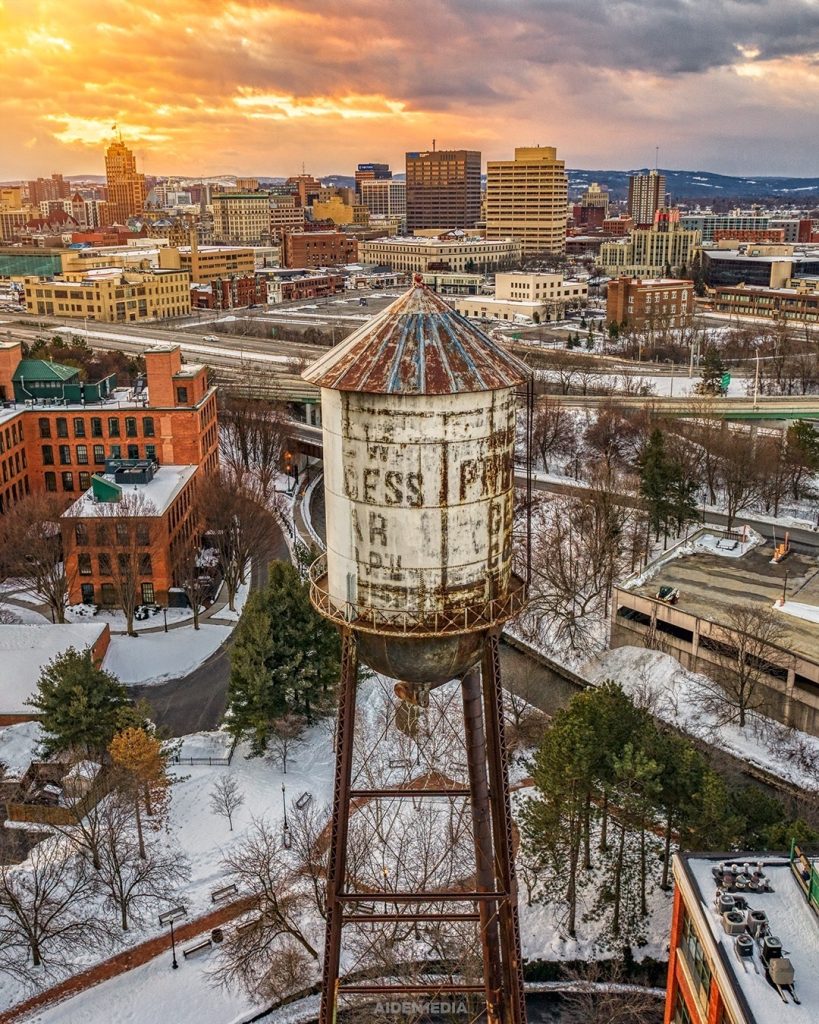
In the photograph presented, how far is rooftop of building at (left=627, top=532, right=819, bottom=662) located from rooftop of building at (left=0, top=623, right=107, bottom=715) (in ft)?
78.1

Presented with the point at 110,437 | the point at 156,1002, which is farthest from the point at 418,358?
the point at 110,437

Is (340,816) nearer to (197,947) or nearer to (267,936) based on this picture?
(267,936)

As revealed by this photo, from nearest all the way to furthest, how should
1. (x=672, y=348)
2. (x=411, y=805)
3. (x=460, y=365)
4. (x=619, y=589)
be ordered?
(x=460, y=365), (x=411, y=805), (x=619, y=589), (x=672, y=348)

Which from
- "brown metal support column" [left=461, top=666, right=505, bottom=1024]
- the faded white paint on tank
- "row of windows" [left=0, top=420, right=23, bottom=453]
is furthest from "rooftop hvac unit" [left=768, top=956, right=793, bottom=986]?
"row of windows" [left=0, top=420, right=23, bottom=453]

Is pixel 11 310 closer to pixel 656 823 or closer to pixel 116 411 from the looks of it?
pixel 116 411

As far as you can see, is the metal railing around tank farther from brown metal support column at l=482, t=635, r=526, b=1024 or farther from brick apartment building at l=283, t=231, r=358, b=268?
brick apartment building at l=283, t=231, r=358, b=268

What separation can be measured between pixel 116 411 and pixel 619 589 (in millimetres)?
29359

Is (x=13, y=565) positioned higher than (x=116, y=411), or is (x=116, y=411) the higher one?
(x=116, y=411)

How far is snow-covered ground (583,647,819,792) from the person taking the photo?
109 feet

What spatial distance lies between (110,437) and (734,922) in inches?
1716

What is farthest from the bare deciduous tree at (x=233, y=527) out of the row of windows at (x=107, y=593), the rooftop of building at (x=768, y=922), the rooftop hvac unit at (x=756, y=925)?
the rooftop hvac unit at (x=756, y=925)

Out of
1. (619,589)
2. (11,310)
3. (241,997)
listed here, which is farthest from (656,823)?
(11,310)

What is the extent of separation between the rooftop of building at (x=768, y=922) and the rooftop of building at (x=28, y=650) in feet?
81.1

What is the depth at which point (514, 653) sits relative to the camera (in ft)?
142
